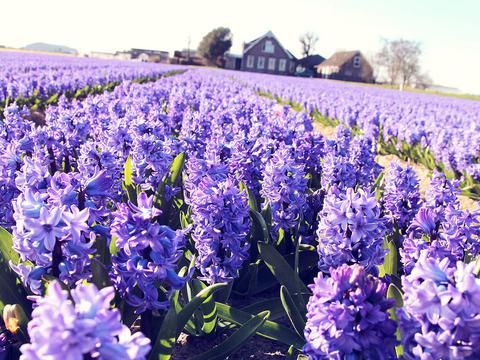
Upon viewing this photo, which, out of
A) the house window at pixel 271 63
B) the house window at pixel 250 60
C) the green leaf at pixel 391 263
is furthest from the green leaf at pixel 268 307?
the house window at pixel 271 63

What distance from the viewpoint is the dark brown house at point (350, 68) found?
82062 mm

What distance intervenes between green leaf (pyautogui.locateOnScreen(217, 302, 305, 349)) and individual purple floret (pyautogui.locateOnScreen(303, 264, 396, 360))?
2.91ft

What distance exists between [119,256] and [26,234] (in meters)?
0.38

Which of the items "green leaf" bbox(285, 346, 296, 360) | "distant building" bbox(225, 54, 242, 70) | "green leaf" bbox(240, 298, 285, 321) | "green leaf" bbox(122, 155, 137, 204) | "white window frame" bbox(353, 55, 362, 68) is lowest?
"green leaf" bbox(285, 346, 296, 360)

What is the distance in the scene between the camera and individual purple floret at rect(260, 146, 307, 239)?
3.44 metres

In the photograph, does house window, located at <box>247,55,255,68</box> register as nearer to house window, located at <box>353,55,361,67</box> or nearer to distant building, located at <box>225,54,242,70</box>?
distant building, located at <box>225,54,242,70</box>

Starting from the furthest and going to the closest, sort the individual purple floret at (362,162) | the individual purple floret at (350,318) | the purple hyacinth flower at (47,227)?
1. the individual purple floret at (362,162)
2. the purple hyacinth flower at (47,227)
3. the individual purple floret at (350,318)

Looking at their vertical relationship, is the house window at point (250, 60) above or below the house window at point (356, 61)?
below

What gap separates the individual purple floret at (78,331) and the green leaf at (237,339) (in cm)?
113

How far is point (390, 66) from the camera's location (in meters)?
87.1

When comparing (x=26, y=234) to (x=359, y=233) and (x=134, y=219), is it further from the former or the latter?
(x=359, y=233)

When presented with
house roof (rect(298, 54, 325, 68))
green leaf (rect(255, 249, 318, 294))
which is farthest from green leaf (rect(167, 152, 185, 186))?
house roof (rect(298, 54, 325, 68))

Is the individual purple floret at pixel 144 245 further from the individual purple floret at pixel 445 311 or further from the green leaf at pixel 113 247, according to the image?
the individual purple floret at pixel 445 311

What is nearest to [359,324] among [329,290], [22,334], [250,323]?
[329,290]
